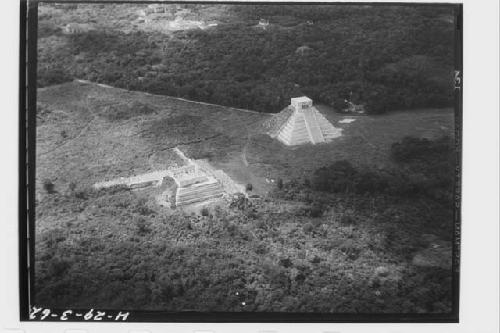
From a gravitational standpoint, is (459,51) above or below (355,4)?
below

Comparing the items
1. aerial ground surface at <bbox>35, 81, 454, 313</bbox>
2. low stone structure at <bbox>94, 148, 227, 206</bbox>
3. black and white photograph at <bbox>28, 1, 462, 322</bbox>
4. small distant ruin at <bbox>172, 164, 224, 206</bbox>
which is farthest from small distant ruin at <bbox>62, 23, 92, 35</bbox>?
small distant ruin at <bbox>172, 164, 224, 206</bbox>

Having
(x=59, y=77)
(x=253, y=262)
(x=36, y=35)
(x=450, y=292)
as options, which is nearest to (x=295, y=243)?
(x=253, y=262)

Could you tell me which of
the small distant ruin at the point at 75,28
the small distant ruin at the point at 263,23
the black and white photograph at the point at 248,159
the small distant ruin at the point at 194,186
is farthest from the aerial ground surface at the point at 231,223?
the small distant ruin at the point at 263,23

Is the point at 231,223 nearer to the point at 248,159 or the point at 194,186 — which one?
the point at 194,186

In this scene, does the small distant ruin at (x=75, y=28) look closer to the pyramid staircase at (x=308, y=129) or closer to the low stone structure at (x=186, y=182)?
the low stone structure at (x=186, y=182)

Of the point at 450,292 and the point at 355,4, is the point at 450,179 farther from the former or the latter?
the point at 355,4

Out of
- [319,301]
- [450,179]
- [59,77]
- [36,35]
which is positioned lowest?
[319,301]

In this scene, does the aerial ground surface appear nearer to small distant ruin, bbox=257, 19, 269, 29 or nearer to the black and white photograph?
the black and white photograph

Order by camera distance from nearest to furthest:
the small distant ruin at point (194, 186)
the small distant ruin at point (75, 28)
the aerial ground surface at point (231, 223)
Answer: the aerial ground surface at point (231, 223) < the small distant ruin at point (194, 186) < the small distant ruin at point (75, 28)
